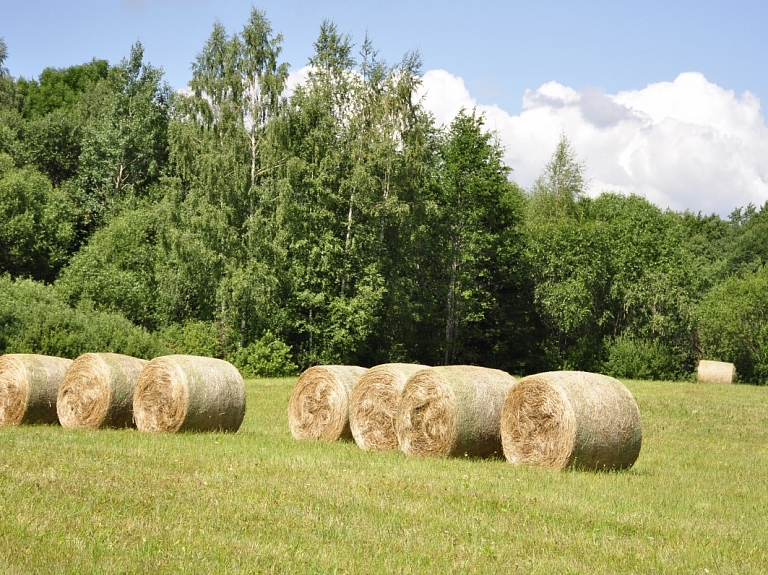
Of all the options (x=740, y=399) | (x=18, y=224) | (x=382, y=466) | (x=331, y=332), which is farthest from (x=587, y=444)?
(x=18, y=224)

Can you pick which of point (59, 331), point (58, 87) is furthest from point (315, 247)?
point (58, 87)

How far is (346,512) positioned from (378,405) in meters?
7.47

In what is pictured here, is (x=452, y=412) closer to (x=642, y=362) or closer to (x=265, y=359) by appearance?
(x=265, y=359)

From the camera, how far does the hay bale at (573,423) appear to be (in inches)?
565

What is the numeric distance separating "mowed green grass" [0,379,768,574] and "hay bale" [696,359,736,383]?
28886 mm

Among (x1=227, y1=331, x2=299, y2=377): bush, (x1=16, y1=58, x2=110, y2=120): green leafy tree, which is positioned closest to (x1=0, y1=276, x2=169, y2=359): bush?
(x1=227, y1=331, x2=299, y2=377): bush

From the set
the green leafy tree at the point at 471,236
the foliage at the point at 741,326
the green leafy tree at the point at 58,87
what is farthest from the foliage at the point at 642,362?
the green leafy tree at the point at 58,87

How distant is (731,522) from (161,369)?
1179 centimetres

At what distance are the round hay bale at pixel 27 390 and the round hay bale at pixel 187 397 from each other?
7.85ft

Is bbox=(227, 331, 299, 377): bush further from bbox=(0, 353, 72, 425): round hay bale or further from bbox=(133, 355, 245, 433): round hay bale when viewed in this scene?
bbox=(133, 355, 245, 433): round hay bale

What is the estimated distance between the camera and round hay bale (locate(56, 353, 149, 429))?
62.5 feet

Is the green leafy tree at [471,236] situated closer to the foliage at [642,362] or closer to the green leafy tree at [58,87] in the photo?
the foliage at [642,362]

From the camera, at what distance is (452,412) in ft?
50.6

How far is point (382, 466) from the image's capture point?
14.0 meters
